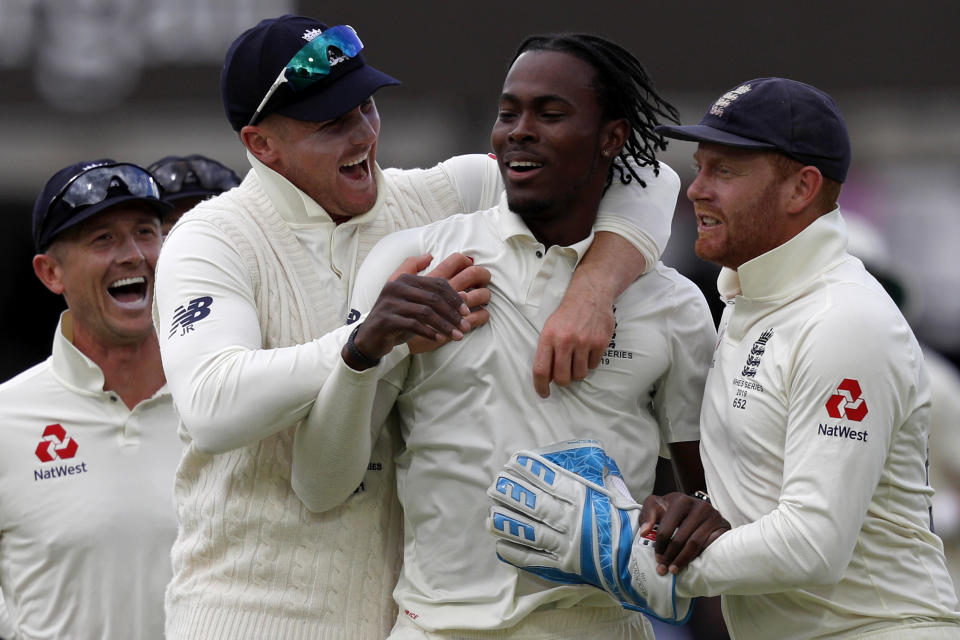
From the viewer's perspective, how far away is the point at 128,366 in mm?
4766

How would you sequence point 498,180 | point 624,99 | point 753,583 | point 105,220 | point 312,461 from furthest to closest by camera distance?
point 105,220
point 498,180
point 624,99
point 312,461
point 753,583

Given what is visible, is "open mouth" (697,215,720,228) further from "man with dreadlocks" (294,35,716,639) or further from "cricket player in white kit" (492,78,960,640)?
"man with dreadlocks" (294,35,716,639)

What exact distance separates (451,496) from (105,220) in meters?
1.95

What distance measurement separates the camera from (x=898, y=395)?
10.3 ft

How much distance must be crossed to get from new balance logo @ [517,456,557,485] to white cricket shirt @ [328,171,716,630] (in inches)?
4.1

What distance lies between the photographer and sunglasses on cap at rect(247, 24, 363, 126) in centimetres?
359

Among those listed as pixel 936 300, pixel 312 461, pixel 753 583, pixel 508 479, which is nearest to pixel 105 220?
pixel 312 461

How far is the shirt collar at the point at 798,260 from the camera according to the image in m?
3.35

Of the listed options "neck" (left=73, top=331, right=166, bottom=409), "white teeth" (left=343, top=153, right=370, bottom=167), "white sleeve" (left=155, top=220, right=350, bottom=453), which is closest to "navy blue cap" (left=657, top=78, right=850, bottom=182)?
"white teeth" (left=343, top=153, right=370, bottom=167)

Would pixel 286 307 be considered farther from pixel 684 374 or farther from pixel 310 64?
pixel 684 374

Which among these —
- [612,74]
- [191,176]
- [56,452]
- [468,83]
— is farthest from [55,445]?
[468,83]

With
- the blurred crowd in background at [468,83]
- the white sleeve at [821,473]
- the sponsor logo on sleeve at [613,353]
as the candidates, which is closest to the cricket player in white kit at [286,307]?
the sponsor logo on sleeve at [613,353]

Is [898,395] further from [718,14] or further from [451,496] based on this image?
[718,14]

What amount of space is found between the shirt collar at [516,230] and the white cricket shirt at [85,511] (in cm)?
163
